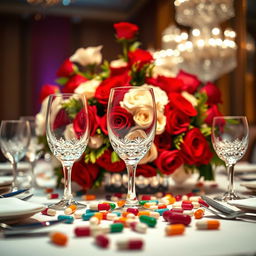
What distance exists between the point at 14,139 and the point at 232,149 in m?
0.69

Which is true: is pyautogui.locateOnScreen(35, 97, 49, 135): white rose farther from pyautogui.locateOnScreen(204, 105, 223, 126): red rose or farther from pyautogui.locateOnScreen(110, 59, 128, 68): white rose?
pyautogui.locateOnScreen(204, 105, 223, 126): red rose

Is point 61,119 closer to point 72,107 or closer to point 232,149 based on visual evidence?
point 72,107

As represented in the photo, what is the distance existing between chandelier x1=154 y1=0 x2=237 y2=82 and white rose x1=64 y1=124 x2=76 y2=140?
10.8 feet

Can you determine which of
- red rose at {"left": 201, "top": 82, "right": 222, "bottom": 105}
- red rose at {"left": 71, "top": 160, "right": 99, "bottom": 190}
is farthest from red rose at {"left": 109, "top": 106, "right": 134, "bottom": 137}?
red rose at {"left": 201, "top": 82, "right": 222, "bottom": 105}

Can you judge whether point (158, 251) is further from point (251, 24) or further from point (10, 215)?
point (251, 24)

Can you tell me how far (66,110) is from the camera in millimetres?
1051

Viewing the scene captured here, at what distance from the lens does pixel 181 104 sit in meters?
1.22

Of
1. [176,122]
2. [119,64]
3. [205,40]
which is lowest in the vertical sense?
[176,122]

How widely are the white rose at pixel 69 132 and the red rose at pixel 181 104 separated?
0.36 metres

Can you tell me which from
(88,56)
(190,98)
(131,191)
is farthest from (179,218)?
(88,56)

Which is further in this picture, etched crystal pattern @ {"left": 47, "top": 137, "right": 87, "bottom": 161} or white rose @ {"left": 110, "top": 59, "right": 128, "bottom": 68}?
white rose @ {"left": 110, "top": 59, "right": 128, "bottom": 68}

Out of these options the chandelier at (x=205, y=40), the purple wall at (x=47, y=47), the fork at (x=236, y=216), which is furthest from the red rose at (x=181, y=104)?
the purple wall at (x=47, y=47)

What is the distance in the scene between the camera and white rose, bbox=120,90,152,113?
915 millimetres

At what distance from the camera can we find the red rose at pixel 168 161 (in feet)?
3.86
